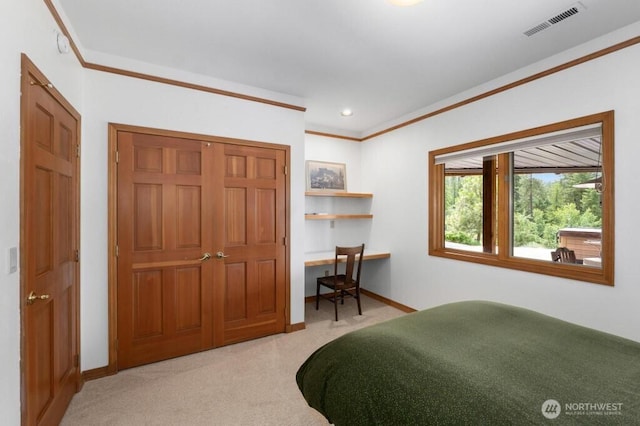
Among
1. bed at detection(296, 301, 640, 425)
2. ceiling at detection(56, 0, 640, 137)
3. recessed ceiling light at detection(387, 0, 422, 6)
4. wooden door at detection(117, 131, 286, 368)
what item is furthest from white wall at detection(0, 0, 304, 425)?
recessed ceiling light at detection(387, 0, 422, 6)

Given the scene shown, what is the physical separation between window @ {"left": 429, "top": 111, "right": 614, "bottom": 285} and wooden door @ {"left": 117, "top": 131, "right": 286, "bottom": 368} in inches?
81.1

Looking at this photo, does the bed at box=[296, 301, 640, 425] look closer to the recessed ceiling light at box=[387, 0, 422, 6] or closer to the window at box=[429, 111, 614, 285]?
the window at box=[429, 111, 614, 285]

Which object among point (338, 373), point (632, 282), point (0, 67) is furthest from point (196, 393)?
point (632, 282)

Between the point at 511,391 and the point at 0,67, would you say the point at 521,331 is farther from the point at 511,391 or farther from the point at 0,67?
the point at 0,67

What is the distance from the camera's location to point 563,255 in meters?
2.58

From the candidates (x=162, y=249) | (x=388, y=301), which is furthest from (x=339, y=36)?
(x=388, y=301)

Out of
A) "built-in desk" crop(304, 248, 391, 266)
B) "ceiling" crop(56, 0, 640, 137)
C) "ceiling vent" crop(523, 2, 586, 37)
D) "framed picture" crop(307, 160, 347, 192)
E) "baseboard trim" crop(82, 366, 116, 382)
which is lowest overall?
"baseboard trim" crop(82, 366, 116, 382)

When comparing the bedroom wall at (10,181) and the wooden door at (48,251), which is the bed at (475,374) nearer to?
the bedroom wall at (10,181)

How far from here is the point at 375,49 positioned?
7.82 ft

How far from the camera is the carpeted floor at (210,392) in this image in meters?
1.95

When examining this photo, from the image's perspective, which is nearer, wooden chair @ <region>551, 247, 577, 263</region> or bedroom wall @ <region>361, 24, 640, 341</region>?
bedroom wall @ <region>361, 24, 640, 341</region>

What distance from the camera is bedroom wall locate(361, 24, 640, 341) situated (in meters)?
2.11

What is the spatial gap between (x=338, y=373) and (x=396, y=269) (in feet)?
9.63

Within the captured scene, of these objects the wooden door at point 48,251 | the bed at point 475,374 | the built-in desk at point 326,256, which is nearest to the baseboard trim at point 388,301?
the built-in desk at point 326,256
